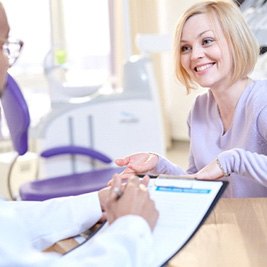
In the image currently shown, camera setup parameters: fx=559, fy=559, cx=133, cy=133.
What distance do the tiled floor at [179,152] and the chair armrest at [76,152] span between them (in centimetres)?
172

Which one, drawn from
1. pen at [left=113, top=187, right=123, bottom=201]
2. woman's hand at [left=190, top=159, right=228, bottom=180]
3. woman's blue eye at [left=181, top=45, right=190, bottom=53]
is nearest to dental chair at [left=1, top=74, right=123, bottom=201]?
woman's blue eye at [left=181, top=45, right=190, bottom=53]

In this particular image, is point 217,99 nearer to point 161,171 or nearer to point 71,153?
point 161,171

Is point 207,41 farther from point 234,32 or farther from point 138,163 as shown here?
point 138,163

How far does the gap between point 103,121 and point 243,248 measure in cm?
183

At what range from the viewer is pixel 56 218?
1165 mm

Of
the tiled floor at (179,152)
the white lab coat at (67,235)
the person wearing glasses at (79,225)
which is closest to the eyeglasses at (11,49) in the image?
the person wearing glasses at (79,225)

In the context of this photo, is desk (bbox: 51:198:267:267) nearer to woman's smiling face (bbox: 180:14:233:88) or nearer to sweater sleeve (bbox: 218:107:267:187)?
sweater sleeve (bbox: 218:107:267:187)

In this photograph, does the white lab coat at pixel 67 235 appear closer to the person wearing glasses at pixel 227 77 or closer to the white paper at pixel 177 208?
the white paper at pixel 177 208

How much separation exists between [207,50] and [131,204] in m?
0.81

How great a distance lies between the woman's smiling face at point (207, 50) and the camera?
1.60m

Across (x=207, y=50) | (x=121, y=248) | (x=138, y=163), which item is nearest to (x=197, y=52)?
(x=207, y=50)

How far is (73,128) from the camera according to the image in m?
2.78

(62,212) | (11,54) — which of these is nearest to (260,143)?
(62,212)

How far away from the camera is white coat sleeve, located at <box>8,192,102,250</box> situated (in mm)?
1142
